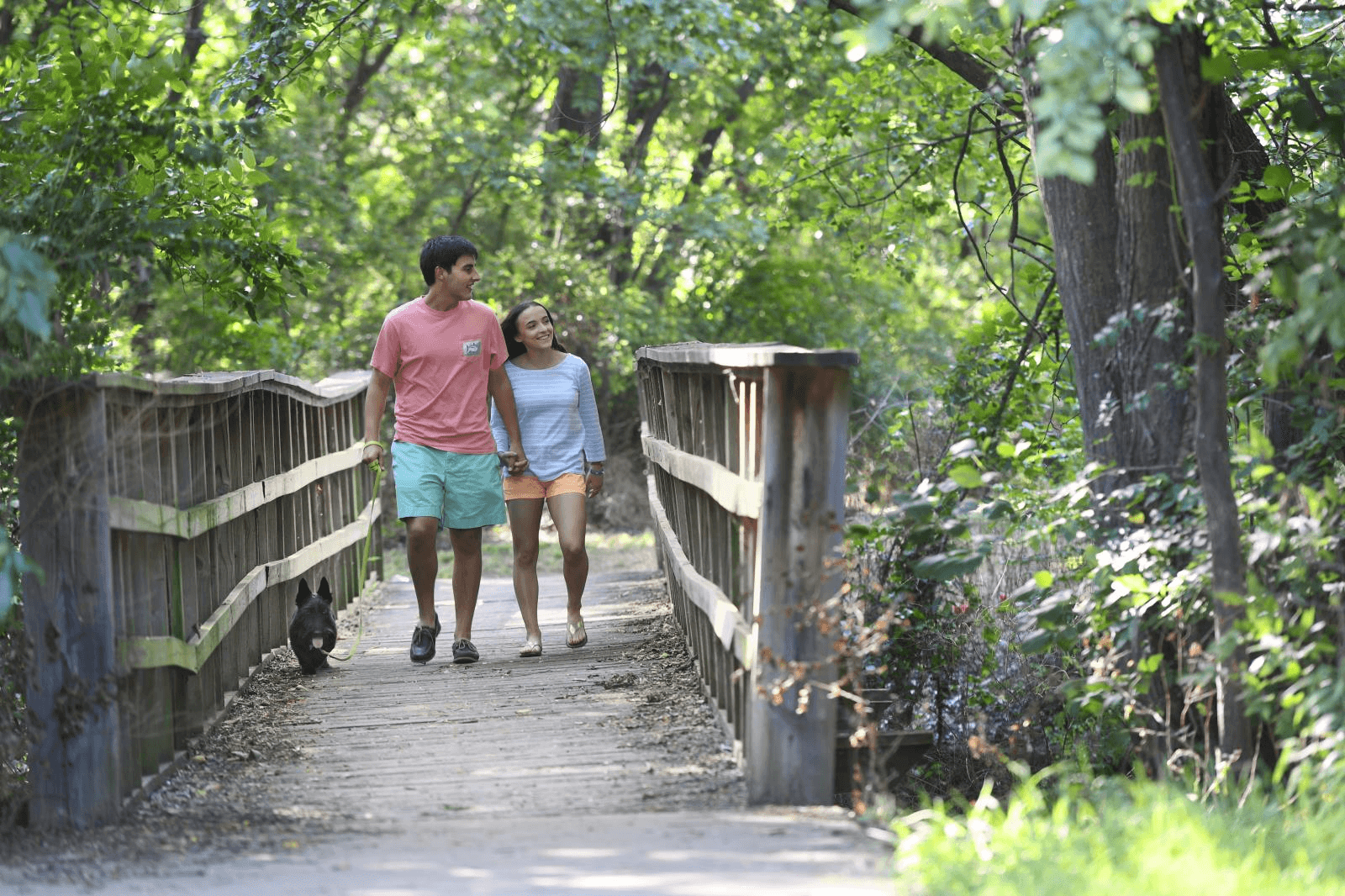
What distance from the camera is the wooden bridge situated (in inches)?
162

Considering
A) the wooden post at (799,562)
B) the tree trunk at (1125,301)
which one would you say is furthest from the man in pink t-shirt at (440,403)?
the wooden post at (799,562)

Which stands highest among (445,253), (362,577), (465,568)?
(445,253)

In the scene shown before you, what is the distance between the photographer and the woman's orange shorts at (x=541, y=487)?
7027 millimetres

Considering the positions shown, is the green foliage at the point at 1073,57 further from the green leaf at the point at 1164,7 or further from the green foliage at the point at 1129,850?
the green foliage at the point at 1129,850

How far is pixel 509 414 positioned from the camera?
6988 millimetres

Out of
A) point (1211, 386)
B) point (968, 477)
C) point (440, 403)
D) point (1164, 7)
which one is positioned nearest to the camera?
point (1164, 7)

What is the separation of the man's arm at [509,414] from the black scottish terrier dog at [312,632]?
3.63ft

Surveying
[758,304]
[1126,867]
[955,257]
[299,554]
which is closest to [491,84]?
[758,304]

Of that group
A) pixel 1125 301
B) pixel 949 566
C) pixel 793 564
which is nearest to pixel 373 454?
pixel 793 564

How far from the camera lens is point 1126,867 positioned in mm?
2982

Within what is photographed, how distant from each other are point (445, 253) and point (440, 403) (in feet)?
2.25

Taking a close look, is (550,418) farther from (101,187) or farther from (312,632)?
(101,187)

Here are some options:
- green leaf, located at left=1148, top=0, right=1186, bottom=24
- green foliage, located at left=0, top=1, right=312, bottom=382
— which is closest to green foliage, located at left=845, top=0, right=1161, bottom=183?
green leaf, located at left=1148, top=0, right=1186, bottom=24

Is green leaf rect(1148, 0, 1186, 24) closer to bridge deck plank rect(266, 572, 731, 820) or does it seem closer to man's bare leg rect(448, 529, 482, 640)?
bridge deck plank rect(266, 572, 731, 820)
